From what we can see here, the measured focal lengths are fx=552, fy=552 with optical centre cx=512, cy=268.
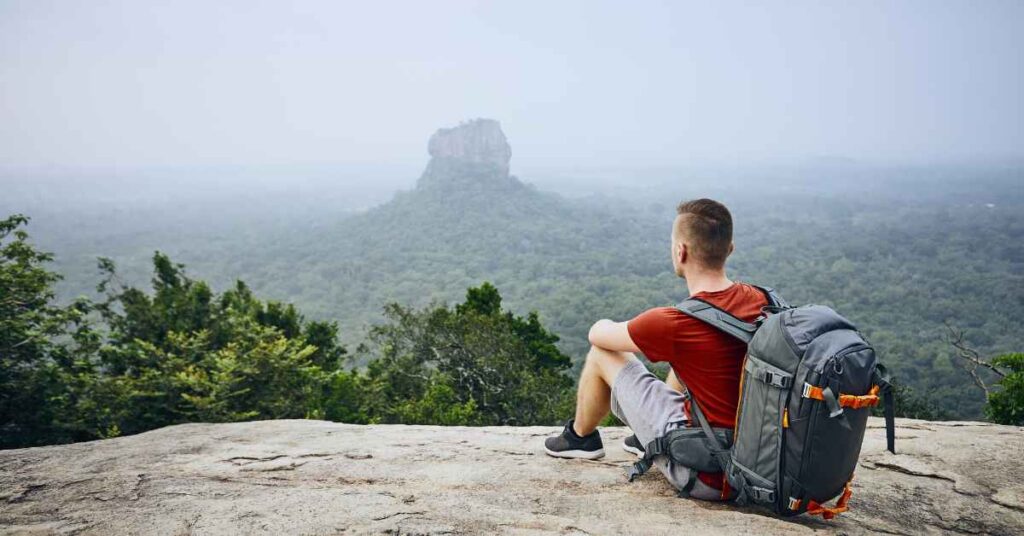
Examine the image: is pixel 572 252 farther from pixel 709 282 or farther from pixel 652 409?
pixel 709 282

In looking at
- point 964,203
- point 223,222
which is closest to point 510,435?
point 223,222

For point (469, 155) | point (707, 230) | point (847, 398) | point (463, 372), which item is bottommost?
point (463, 372)

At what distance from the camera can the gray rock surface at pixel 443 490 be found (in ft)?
8.41

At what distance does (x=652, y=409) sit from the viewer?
2.92m

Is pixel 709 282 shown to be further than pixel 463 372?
No

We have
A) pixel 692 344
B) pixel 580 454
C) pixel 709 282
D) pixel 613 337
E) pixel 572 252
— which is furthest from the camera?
pixel 572 252

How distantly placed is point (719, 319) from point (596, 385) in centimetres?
103

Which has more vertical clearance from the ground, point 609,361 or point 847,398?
A: point 847,398

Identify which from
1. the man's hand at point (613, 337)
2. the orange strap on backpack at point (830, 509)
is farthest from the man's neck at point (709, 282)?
the orange strap on backpack at point (830, 509)

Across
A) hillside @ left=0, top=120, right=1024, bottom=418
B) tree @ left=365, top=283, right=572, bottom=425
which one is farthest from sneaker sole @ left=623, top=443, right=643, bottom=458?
hillside @ left=0, top=120, right=1024, bottom=418

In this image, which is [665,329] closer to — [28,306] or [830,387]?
[830,387]

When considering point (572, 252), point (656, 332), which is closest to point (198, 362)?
point (656, 332)

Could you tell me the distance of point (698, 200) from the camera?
2701mm

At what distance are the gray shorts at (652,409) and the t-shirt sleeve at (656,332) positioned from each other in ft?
1.28
